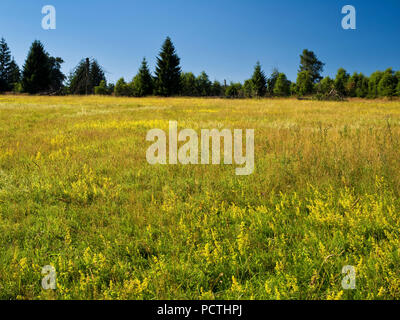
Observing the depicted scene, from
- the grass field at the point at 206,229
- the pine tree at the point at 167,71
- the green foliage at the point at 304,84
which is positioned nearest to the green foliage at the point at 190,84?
the pine tree at the point at 167,71

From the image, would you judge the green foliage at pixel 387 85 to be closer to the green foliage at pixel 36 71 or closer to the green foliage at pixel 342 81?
the green foliage at pixel 342 81

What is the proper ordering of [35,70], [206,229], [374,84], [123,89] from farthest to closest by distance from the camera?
[123,89] → [35,70] → [374,84] → [206,229]

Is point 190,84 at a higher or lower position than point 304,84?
higher

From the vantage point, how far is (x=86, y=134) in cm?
912

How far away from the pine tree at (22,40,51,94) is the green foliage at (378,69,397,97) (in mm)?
72127

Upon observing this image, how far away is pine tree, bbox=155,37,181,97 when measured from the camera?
51281mm

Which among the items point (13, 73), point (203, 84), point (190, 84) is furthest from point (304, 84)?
point (13, 73)

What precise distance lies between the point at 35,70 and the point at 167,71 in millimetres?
29641

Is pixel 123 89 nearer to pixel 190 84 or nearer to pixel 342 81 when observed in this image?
pixel 190 84

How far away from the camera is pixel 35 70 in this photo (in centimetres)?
5194

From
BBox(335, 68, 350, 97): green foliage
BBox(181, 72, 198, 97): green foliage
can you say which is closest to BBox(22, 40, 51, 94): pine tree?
BBox(181, 72, 198, 97): green foliage

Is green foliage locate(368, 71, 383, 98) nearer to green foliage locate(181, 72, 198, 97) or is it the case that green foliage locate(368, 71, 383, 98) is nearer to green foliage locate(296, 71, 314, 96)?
green foliage locate(296, 71, 314, 96)

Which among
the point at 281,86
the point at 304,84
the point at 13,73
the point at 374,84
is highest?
the point at 13,73
